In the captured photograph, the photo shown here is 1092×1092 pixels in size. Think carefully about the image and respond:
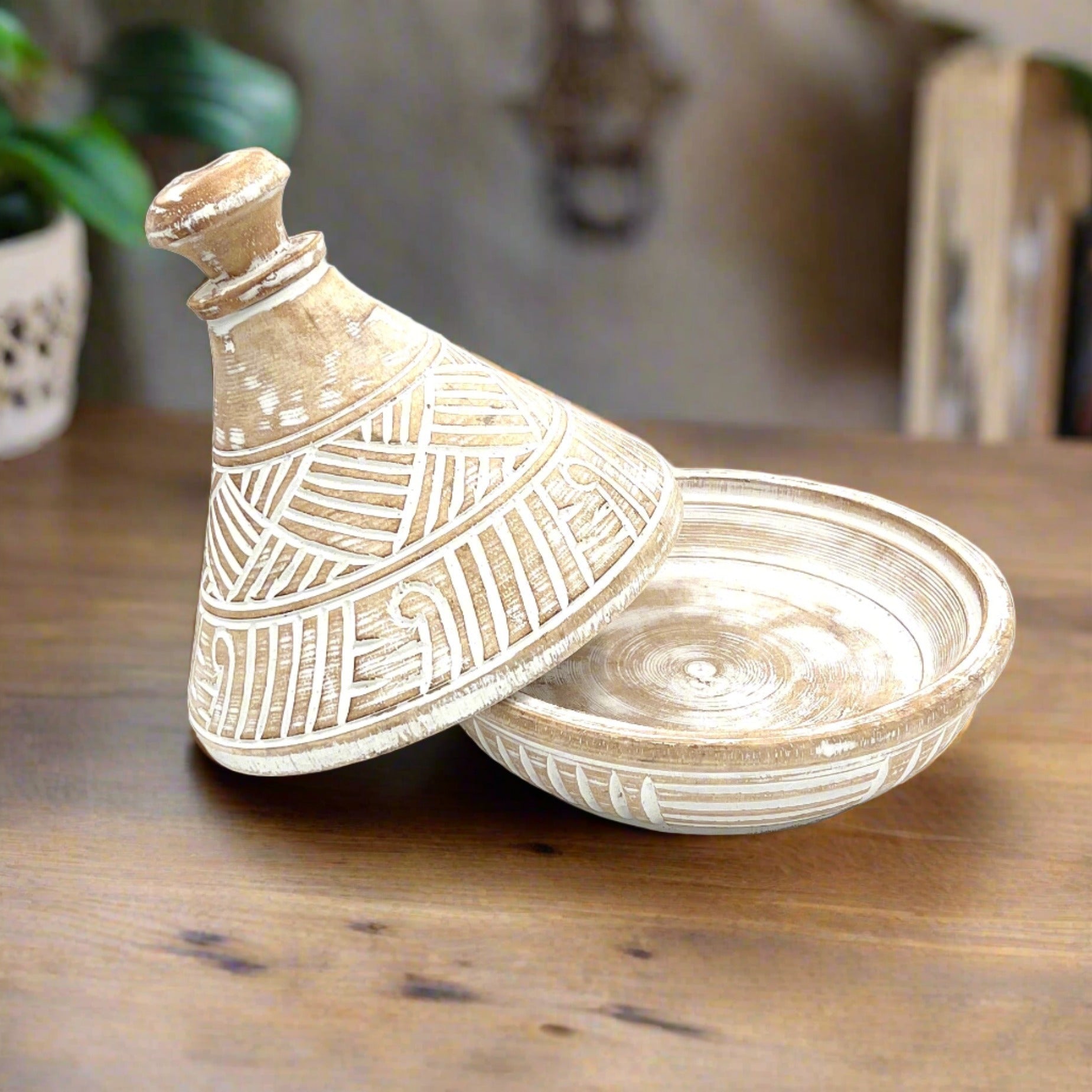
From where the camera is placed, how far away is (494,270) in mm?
1851

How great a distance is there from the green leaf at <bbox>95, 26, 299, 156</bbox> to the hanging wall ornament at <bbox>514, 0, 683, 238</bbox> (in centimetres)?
44

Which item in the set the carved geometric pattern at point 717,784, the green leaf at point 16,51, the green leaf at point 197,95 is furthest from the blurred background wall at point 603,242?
the carved geometric pattern at point 717,784

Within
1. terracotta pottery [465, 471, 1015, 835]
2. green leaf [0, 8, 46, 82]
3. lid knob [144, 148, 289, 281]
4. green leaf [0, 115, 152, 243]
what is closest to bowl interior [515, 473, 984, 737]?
terracotta pottery [465, 471, 1015, 835]

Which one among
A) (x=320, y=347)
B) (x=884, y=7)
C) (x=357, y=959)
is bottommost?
(x=357, y=959)

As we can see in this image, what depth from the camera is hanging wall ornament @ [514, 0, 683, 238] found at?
5.66 feet

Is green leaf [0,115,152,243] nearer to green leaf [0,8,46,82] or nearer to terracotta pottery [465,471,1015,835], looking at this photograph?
green leaf [0,8,46,82]

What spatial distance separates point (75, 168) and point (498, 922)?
2.91 ft

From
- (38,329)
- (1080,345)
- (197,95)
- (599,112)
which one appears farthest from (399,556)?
(1080,345)

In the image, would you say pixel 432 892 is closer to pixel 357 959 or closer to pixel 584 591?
pixel 357 959

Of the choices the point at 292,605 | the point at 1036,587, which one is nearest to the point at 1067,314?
the point at 1036,587

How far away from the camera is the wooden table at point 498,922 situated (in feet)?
1.83

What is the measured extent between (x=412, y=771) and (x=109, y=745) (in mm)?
184

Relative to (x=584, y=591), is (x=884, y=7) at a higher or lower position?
higher

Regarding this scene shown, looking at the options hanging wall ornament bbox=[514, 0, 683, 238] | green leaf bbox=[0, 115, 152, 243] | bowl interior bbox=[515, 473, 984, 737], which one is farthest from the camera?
hanging wall ornament bbox=[514, 0, 683, 238]
